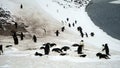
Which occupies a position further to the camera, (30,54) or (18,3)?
(18,3)

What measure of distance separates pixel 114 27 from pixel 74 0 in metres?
45.7

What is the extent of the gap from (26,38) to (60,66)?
17321 mm

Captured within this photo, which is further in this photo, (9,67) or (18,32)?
(18,32)

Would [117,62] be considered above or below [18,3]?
below

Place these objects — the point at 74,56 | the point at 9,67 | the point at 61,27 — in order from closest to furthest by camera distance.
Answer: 1. the point at 9,67
2. the point at 74,56
3. the point at 61,27

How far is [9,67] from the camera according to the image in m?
22.1

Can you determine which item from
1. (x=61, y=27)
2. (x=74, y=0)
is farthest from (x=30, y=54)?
(x=74, y=0)

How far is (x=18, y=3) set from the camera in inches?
2021

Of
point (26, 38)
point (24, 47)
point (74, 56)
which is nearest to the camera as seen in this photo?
point (74, 56)

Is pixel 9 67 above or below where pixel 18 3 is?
below

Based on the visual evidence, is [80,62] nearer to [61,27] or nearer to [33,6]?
[61,27]

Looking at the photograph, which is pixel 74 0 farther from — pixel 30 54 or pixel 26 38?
pixel 30 54

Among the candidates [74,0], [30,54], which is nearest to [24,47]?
[30,54]

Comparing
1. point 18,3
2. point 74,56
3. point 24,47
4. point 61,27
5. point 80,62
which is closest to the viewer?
point 80,62
